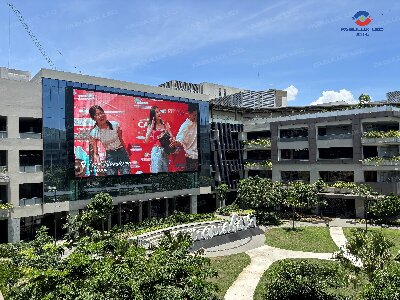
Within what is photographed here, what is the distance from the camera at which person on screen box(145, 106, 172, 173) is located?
196 feet

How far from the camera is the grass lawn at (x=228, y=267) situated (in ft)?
107

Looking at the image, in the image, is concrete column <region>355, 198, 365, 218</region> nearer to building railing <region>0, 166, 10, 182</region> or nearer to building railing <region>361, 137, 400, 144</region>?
building railing <region>361, 137, 400, 144</region>

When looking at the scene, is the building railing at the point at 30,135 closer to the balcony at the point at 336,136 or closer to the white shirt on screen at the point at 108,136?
the white shirt on screen at the point at 108,136

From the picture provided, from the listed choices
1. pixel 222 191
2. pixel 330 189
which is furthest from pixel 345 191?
pixel 222 191

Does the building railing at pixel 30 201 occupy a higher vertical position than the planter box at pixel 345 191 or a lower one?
higher

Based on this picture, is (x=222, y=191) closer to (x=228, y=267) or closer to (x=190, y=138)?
(x=190, y=138)

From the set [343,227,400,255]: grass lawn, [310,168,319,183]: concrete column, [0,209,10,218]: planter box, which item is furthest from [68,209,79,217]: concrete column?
[310,168,319,183]: concrete column

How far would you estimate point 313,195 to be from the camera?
59.1 metres

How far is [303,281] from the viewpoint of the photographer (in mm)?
20234

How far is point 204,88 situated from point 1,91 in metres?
65.0

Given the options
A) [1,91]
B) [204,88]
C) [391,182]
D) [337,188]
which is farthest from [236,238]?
[204,88]

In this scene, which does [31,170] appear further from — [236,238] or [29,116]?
[236,238]

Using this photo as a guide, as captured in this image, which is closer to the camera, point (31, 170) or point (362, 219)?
point (31, 170)

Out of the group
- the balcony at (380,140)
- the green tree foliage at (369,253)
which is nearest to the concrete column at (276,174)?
the balcony at (380,140)
